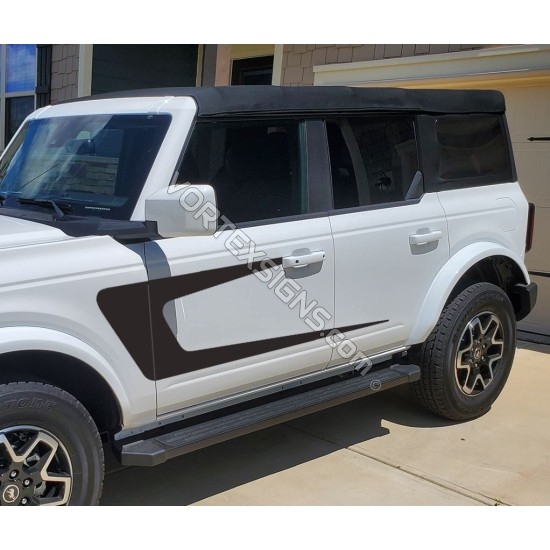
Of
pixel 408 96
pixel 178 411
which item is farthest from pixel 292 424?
pixel 408 96

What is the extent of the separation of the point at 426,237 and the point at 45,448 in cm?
239

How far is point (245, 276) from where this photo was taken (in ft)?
10.2

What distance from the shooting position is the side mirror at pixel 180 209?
106 inches

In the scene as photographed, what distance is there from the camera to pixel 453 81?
661cm

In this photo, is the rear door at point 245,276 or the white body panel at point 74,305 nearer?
the white body panel at point 74,305

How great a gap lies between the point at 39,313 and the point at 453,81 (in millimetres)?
5313

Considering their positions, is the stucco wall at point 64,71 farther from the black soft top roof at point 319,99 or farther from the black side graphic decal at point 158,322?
the black side graphic decal at point 158,322

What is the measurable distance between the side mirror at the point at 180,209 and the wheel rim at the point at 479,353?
7.11 feet

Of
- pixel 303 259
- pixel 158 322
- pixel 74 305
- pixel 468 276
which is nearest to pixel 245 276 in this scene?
pixel 303 259

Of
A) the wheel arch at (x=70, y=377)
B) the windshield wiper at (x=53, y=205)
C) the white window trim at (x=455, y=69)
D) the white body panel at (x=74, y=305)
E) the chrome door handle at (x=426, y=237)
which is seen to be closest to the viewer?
the white body panel at (x=74, y=305)

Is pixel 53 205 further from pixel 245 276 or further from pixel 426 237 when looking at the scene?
pixel 426 237

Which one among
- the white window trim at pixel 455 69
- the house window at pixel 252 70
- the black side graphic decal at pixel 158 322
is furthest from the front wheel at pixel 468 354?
the house window at pixel 252 70

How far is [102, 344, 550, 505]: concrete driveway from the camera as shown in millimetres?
3479

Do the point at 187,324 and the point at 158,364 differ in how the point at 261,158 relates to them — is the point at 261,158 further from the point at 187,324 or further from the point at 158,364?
the point at 158,364
